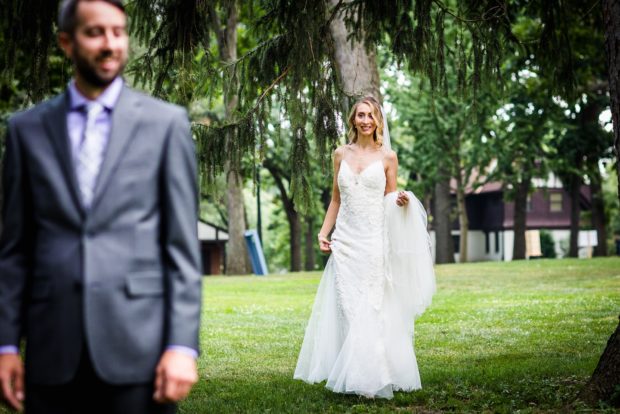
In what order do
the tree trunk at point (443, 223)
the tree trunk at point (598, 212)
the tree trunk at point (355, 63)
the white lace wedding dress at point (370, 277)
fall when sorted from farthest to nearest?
the tree trunk at point (443, 223)
the tree trunk at point (598, 212)
the tree trunk at point (355, 63)
the white lace wedding dress at point (370, 277)

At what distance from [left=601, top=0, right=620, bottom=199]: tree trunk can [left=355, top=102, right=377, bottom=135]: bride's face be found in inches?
87.1

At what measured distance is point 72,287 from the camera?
8.90ft

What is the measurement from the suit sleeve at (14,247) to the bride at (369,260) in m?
5.05

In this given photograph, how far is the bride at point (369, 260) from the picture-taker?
775cm

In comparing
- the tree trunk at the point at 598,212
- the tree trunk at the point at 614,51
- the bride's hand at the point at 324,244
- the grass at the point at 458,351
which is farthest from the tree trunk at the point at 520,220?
the tree trunk at the point at 614,51

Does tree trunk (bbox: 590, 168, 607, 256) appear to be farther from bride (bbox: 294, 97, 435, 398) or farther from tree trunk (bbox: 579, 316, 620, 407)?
tree trunk (bbox: 579, 316, 620, 407)

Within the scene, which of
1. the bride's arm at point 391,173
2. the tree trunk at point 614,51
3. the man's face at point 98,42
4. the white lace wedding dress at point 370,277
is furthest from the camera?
the bride's arm at point 391,173

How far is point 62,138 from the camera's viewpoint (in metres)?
2.80

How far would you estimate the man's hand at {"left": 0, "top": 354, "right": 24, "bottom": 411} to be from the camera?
2820mm

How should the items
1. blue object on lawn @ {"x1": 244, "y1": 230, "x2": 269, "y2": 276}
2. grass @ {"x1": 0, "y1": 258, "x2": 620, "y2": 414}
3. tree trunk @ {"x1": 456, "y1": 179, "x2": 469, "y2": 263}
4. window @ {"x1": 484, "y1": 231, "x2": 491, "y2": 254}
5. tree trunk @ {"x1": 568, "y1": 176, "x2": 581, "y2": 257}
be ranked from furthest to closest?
window @ {"x1": 484, "y1": 231, "x2": 491, "y2": 254}
tree trunk @ {"x1": 568, "y1": 176, "x2": 581, "y2": 257}
tree trunk @ {"x1": 456, "y1": 179, "x2": 469, "y2": 263}
blue object on lawn @ {"x1": 244, "y1": 230, "x2": 269, "y2": 276}
grass @ {"x1": 0, "y1": 258, "x2": 620, "y2": 414}

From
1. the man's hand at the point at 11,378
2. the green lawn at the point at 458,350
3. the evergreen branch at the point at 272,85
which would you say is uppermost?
the evergreen branch at the point at 272,85

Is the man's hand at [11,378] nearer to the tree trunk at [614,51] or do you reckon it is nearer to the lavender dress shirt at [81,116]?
the lavender dress shirt at [81,116]

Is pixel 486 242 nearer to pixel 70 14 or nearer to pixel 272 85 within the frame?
pixel 272 85

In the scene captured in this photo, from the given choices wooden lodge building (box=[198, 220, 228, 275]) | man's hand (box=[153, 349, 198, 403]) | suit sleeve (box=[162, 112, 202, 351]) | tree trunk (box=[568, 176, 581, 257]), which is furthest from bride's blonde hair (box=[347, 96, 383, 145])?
wooden lodge building (box=[198, 220, 228, 275])
